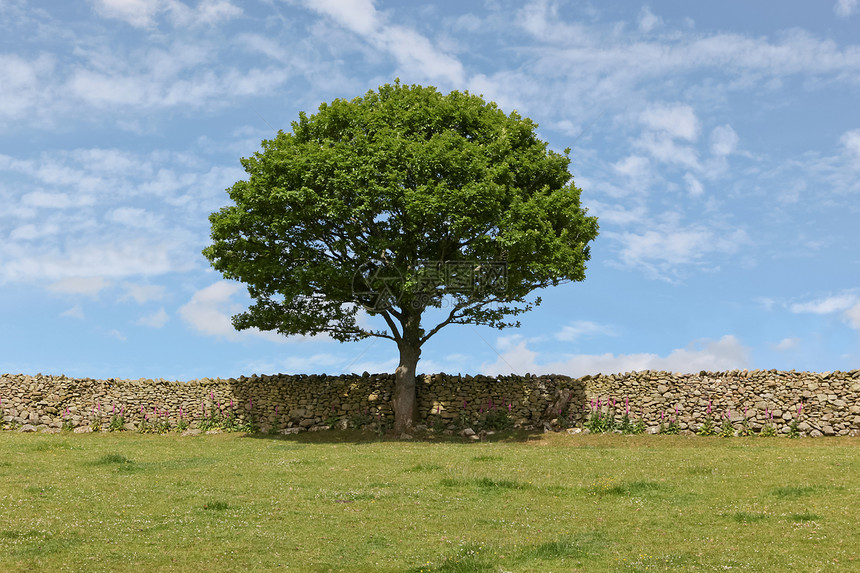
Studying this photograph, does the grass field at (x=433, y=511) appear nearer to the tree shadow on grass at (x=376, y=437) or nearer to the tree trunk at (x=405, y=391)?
the tree shadow on grass at (x=376, y=437)

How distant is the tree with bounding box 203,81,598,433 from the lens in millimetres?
30688

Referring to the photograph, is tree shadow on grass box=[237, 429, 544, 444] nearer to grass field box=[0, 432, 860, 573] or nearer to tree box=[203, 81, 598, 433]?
tree box=[203, 81, 598, 433]

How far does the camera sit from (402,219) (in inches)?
1273

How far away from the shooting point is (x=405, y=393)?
35125 mm

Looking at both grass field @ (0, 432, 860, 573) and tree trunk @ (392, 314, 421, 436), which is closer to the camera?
grass field @ (0, 432, 860, 573)

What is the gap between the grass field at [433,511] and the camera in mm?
12344

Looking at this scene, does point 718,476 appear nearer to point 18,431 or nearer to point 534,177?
point 534,177

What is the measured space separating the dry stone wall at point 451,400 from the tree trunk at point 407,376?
67.9 inches

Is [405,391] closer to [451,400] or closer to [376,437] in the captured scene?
[376,437]

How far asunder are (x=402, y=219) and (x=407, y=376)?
7990 millimetres

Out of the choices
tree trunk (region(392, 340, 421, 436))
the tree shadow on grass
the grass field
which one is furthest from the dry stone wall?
the grass field

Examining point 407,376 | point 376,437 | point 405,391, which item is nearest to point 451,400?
point 405,391

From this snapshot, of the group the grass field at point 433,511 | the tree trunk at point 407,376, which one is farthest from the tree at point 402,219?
the grass field at point 433,511

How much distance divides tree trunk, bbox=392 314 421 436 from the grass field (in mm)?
8257
